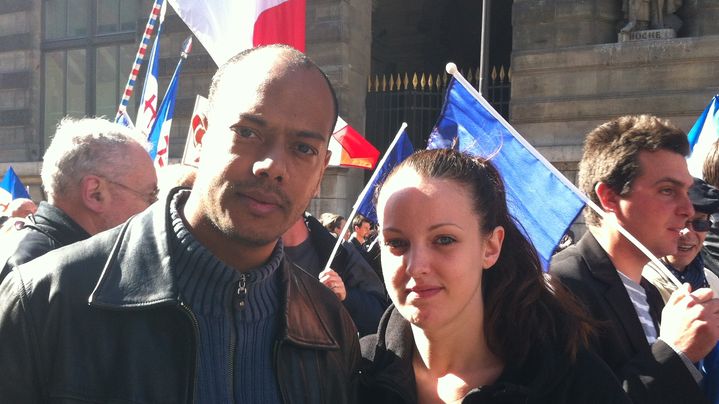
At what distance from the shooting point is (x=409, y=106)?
1083cm

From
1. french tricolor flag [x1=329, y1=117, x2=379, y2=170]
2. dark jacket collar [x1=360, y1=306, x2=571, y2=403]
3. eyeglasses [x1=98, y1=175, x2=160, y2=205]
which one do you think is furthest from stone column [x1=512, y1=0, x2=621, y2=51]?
dark jacket collar [x1=360, y1=306, x2=571, y2=403]

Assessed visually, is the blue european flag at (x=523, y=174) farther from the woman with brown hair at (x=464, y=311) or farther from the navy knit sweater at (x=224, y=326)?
the navy knit sweater at (x=224, y=326)

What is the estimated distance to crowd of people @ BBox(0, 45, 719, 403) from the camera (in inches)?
62.4

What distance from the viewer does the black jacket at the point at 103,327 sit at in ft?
4.99

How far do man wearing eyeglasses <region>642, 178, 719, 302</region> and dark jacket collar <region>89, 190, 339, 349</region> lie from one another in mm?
1465

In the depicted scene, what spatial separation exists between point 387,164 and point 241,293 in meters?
2.70

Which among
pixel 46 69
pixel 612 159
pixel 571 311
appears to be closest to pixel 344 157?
pixel 612 159

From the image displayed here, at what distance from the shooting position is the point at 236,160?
1.73 m

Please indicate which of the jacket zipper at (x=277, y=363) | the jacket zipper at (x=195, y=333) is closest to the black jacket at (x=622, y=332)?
the jacket zipper at (x=277, y=363)

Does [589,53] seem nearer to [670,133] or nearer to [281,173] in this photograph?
[670,133]

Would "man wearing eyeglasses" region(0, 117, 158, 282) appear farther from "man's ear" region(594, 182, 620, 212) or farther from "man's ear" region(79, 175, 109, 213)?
"man's ear" region(594, 182, 620, 212)

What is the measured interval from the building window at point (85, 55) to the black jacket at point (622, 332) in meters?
11.3

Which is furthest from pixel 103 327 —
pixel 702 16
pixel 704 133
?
pixel 702 16

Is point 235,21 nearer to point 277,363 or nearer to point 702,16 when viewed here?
point 277,363
